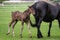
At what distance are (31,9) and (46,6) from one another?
3.18 ft

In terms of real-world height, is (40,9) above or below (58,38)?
above

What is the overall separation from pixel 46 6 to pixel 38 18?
74 centimetres

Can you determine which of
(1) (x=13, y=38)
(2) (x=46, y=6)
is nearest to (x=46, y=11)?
(2) (x=46, y=6)

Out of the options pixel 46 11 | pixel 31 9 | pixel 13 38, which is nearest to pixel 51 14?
pixel 46 11

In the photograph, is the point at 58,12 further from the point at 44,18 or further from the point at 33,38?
the point at 33,38

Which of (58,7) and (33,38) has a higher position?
(58,7)

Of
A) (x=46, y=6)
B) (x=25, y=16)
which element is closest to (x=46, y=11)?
(x=46, y=6)

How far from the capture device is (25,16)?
47.2 ft

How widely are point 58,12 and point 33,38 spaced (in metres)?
2.03

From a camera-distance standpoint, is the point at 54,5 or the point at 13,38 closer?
the point at 13,38

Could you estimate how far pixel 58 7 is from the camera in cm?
1527

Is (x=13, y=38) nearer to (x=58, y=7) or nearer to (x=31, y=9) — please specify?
(x=31, y=9)

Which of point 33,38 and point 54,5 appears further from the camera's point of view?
point 54,5

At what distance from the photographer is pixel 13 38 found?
14383 mm
